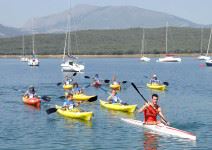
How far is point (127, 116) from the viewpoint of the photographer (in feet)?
149

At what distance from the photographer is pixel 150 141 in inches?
Result: 1375

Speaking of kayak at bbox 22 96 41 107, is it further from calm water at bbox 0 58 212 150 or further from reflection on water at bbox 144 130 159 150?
reflection on water at bbox 144 130 159 150

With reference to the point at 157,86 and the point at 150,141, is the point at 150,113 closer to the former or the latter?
the point at 150,141

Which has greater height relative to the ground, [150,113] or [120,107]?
[150,113]

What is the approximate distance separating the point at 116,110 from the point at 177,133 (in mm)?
13432

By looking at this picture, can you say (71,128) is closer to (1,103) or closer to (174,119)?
(174,119)

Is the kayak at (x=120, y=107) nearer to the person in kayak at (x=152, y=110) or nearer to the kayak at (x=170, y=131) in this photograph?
the kayak at (x=170, y=131)

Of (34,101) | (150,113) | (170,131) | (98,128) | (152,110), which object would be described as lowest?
(98,128)

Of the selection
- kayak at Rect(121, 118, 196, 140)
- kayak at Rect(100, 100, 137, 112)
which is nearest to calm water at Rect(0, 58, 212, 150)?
kayak at Rect(121, 118, 196, 140)

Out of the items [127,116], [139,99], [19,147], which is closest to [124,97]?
[139,99]

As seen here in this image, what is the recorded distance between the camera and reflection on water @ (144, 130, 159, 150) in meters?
33.5

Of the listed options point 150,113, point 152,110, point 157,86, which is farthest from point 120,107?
point 157,86

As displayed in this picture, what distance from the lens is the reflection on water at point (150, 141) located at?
33500 millimetres

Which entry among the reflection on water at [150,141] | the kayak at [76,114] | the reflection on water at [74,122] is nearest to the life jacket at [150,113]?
the reflection on water at [150,141]
